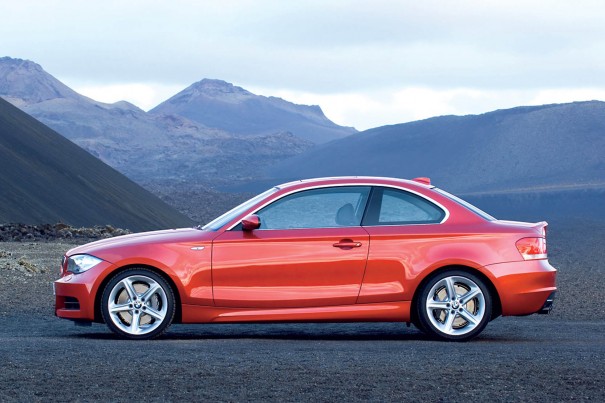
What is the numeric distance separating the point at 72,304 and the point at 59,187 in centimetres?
3842

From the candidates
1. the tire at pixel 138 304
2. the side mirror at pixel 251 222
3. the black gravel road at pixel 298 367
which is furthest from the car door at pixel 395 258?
the tire at pixel 138 304

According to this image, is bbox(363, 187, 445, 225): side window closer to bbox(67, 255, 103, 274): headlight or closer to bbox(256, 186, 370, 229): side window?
bbox(256, 186, 370, 229): side window

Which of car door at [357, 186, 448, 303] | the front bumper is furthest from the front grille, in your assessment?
car door at [357, 186, 448, 303]

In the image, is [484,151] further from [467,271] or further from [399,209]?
[467,271]

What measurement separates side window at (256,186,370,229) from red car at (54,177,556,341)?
2.1 inches

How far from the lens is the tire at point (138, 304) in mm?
10336

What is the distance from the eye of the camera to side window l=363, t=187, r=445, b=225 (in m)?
10.6

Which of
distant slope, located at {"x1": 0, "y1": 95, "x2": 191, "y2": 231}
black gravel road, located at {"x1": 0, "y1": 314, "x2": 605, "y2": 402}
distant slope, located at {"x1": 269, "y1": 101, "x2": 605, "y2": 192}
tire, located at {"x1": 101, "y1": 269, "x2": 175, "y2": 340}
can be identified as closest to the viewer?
black gravel road, located at {"x1": 0, "y1": 314, "x2": 605, "y2": 402}

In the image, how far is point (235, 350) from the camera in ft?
31.2

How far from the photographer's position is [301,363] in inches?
333

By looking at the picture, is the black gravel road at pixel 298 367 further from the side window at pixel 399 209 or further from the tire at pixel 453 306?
the side window at pixel 399 209

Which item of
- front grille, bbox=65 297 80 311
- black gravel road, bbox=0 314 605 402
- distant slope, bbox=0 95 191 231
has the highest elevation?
distant slope, bbox=0 95 191 231

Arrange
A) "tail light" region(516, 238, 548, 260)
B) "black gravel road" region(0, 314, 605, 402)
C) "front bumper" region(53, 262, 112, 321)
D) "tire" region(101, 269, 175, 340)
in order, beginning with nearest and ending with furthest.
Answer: "black gravel road" region(0, 314, 605, 402), "tire" region(101, 269, 175, 340), "front bumper" region(53, 262, 112, 321), "tail light" region(516, 238, 548, 260)

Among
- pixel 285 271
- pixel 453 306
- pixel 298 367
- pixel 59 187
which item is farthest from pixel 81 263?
pixel 59 187
